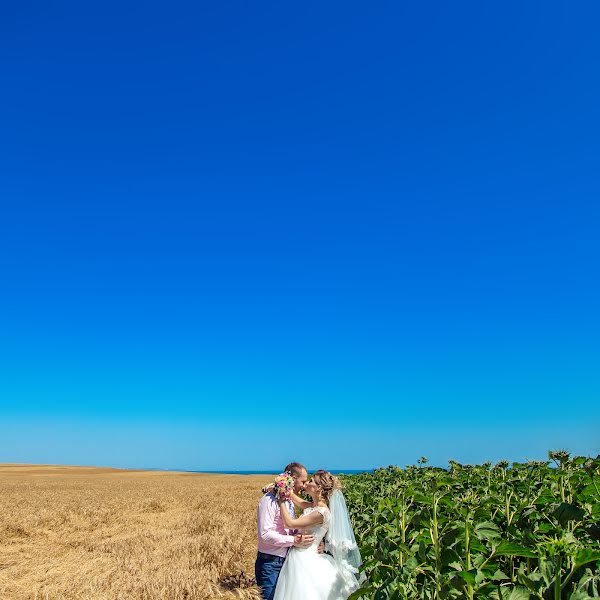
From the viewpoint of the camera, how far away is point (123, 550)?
13344mm

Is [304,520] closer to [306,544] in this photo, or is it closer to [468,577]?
[306,544]

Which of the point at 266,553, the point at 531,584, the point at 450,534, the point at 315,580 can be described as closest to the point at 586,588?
the point at 531,584

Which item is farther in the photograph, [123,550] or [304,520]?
[123,550]

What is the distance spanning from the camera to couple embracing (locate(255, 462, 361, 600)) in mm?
6996

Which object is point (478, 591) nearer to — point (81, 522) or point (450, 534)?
point (450, 534)

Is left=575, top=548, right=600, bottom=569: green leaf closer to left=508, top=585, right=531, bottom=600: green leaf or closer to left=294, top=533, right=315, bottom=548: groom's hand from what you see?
left=508, top=585, right=531, bottom=600: green leaf

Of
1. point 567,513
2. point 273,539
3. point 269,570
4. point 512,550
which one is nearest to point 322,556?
point 273,539

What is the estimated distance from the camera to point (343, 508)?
7543 mm

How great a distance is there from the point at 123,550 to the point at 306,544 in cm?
766

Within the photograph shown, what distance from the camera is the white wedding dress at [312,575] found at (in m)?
6.90

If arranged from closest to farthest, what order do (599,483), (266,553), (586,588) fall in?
(586,588) → (599,483) → (266,553)

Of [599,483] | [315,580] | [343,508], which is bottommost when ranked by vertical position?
[315,580]

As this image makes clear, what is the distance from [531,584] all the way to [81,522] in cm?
1890

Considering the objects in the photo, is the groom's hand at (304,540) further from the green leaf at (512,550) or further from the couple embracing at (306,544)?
the green leaf at (512,550)
